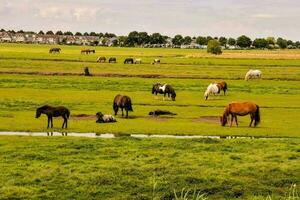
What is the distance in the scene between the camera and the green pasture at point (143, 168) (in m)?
15.4

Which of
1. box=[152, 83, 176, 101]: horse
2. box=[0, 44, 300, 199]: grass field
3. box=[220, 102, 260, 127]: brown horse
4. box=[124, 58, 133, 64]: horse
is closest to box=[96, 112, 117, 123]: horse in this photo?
box=[0, 44, 300, 199]: grass field

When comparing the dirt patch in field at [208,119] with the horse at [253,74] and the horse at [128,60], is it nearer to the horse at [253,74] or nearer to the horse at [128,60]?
the horse at [253,74]

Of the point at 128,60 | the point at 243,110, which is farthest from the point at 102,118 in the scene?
the point at 128,60

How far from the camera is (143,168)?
17.2 metres

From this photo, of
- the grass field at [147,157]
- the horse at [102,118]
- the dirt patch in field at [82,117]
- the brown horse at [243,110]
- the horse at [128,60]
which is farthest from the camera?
the horse at [128,60]

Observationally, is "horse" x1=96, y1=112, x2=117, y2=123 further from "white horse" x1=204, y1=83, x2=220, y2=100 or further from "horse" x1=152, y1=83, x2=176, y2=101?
"white horse" x1=204, y1=83, x2=220, y2=100

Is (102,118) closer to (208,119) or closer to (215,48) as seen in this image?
(208,119)

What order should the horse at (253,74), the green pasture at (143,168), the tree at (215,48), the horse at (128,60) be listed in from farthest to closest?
the tree at (215,48) → the horse at (128,60) → the horse at (253,74) → the green pasture at (143,168)

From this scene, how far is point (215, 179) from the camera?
16469 millimetres

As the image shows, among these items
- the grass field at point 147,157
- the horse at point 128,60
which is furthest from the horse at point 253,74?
the horse at point 128,60

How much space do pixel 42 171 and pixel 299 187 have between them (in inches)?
292

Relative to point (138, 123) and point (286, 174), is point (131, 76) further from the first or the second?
point (286, 174)

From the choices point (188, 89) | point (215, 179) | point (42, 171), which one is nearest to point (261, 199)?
point (215, 179)

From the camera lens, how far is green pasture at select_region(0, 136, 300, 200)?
608 inches
